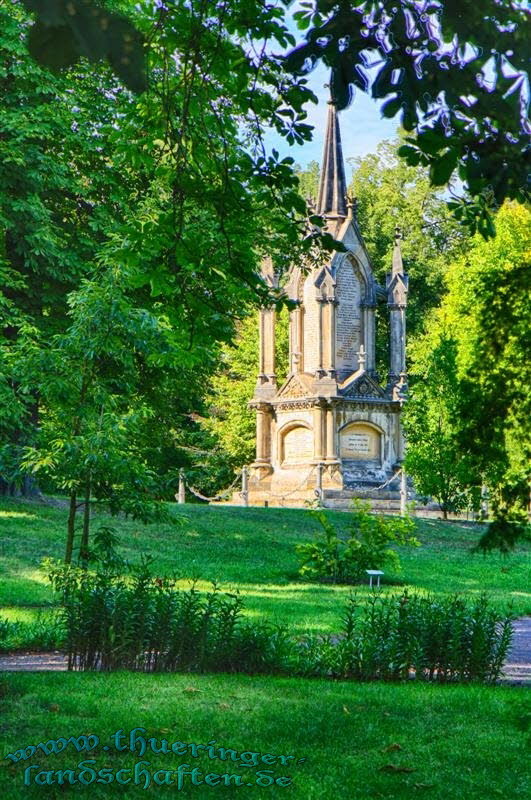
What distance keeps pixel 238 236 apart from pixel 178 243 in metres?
0.60

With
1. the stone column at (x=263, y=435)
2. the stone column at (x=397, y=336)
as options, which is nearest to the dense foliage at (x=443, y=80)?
the stone column at (x=263, y=435)

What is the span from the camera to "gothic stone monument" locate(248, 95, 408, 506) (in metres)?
31.1

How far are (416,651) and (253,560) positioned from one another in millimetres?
10782

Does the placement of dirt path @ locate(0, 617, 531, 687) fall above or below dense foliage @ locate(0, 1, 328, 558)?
below

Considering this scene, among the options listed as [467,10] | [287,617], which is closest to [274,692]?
[287,617]

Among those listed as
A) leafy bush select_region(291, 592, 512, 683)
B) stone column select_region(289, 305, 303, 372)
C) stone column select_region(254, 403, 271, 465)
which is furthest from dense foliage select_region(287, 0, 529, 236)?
stone column select_region(254, 403, 271, 465)

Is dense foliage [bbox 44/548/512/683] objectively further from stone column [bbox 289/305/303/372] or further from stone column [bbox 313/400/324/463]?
stone column [bbox 289/305/303/372]

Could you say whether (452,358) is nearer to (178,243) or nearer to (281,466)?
(281,466)

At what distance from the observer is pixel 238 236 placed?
7941 millimetres

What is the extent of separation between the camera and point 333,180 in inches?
1278

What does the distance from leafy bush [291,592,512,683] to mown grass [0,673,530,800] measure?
0.36 m

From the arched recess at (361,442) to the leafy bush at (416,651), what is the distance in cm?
2222

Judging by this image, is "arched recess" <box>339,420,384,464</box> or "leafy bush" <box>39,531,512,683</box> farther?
"arched recess" <box>339,420,384,464</box>

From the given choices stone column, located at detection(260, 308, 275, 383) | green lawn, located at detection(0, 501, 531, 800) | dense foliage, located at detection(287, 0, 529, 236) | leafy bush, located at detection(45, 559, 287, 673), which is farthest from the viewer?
stone column, located at detection(260, 308, 275, 383)
